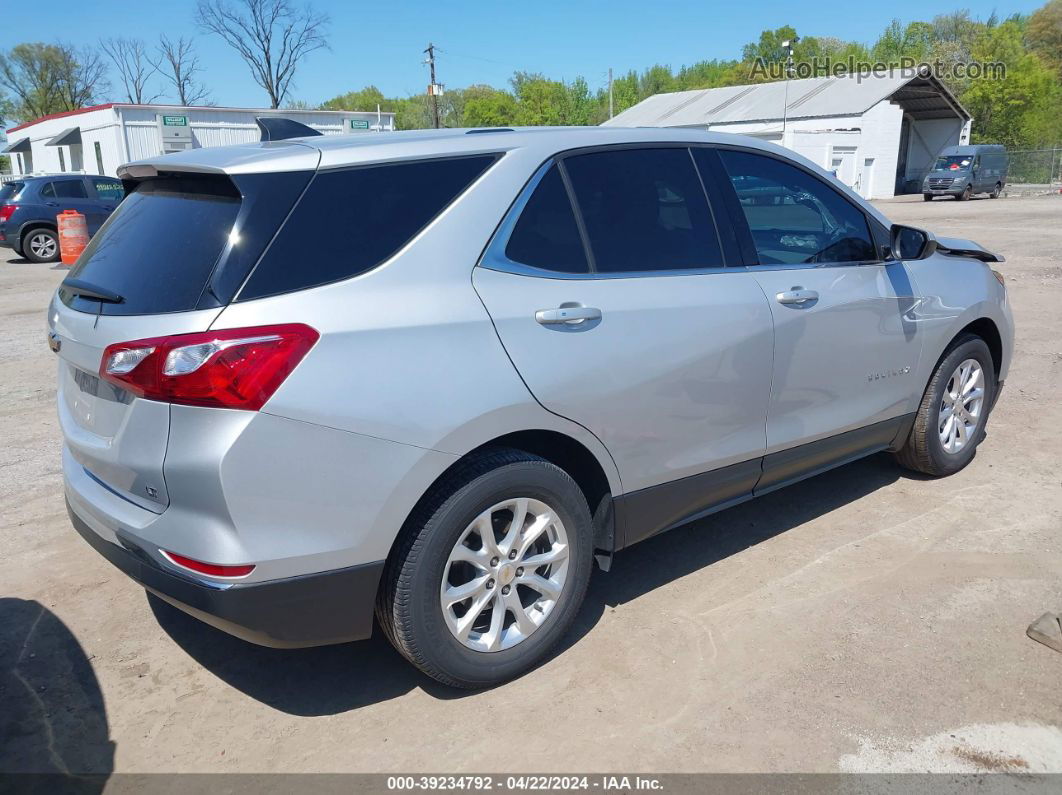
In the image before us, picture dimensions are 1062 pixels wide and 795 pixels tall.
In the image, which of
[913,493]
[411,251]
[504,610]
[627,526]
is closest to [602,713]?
[504,610]

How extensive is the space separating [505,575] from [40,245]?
753 inches

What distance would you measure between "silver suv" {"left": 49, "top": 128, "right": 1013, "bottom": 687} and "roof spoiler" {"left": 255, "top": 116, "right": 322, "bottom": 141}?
400 millimetres

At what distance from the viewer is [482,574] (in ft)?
A: 9.44

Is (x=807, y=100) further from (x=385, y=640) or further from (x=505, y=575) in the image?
(x=505, y=575)

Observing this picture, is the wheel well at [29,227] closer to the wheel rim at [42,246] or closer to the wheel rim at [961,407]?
the wheel rim at [42,246]

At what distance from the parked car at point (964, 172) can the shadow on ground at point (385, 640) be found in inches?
1408

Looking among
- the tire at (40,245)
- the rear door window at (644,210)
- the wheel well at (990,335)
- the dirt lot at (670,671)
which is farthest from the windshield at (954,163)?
the rear door window at (644,210)

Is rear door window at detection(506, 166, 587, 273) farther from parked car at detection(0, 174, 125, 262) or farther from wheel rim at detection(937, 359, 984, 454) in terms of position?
parked car at detection(0, 174, 125, 262)

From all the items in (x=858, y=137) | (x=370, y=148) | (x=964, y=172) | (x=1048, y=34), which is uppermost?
(x=1048, y=34)

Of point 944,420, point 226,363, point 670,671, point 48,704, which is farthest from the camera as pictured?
point 944,420

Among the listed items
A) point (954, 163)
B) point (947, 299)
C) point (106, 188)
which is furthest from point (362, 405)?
point (954, 163)

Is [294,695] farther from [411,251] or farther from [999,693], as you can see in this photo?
[999,693]

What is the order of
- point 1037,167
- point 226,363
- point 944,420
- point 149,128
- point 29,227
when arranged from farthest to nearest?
point 1037,167
point 149,128
point 29,227
point 944,420
point 226,363

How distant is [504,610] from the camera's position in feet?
9.77
